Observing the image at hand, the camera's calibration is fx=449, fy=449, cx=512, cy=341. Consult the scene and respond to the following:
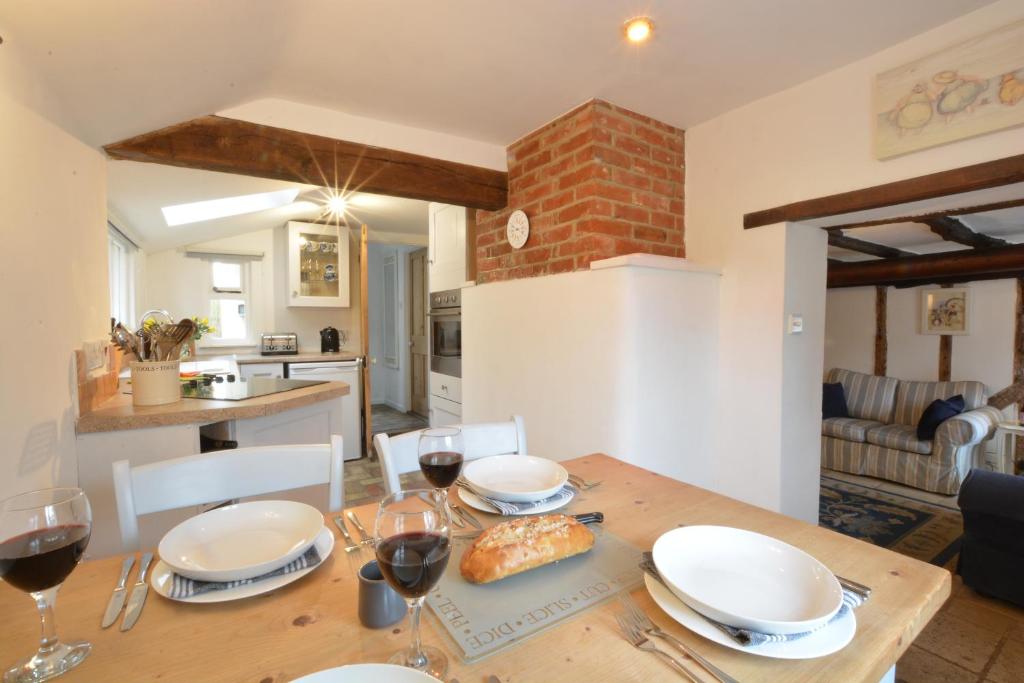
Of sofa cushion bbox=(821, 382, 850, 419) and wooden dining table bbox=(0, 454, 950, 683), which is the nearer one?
wooden dining table bbox=(0, 454, 950, 683)

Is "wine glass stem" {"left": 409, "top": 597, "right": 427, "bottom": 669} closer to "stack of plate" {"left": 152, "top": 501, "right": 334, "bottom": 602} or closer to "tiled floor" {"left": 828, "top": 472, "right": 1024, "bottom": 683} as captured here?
"stack of plate" {"left": 152, "top": 501, "right": 334, "bottom": 602}

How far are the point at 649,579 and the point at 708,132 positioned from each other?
229 centimetres

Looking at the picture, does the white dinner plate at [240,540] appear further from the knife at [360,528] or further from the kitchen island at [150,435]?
the kitchen island at [150,435]

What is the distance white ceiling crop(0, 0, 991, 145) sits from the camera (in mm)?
1220

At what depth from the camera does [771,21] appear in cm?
152

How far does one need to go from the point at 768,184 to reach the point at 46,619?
2.53 meters

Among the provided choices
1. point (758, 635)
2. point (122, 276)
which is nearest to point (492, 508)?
point (758, 635)

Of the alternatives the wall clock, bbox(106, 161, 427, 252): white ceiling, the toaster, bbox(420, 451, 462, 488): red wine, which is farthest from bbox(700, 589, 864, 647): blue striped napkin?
the toaster

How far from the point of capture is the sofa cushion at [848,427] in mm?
4125

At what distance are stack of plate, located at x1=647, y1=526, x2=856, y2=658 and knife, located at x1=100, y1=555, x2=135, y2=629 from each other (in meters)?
0.77

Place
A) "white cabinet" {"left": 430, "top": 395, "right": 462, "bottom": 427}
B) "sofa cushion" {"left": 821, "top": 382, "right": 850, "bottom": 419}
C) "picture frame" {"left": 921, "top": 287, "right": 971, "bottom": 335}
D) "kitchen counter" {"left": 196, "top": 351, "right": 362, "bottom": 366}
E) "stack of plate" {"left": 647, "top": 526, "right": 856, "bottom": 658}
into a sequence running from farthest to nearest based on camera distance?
"sofa cushion" {"left": 821, "top": 382, "right": 850, "bottom": 419} → "picture frame" {"left": 921, "top": 287, "right": 971, "bottom": 335} → "kitchen counter" {"left": 196, "top": 351, "right": 362, "bottom": 366} → "white cabinet" {"left": 430, "top": 395, "right": 462, "bottom": 427} → "stack of plate" {"left": 647, "top": 526, "right": 856, "bottom": 658}

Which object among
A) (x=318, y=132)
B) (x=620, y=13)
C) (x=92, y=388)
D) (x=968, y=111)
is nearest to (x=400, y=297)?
(x=318, y=132)

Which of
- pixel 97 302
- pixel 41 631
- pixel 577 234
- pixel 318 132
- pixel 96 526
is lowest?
pixel 96 526

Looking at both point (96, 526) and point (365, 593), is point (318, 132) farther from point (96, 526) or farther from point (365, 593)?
point (365, 593)
